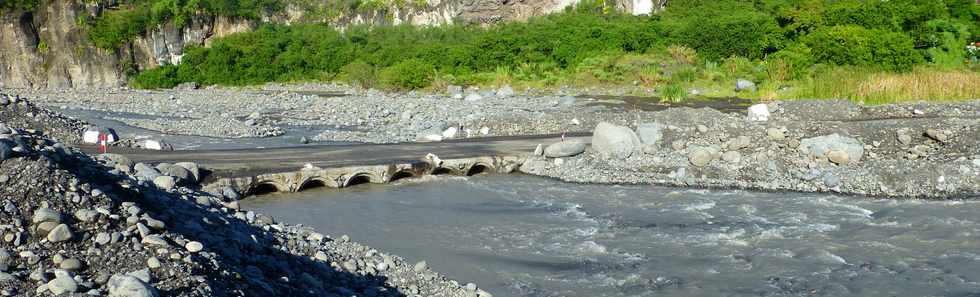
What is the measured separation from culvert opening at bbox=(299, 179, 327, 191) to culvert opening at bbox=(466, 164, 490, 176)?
3.47 metres

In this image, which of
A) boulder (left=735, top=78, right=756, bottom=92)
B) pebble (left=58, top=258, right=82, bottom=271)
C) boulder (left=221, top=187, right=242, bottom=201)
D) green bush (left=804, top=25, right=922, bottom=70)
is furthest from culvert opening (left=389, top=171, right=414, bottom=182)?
green bush (left=804, top=25, right=922, bottom=70)

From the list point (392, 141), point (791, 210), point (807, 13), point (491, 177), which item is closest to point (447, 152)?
point (491, 177)

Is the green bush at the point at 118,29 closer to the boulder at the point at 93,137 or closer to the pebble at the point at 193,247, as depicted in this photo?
the boulder at the point at 93,137

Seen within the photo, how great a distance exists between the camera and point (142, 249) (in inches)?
290

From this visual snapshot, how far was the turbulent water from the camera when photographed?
11.5 metres

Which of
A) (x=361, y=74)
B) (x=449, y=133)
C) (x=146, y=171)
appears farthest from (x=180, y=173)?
(x=361, y=74)

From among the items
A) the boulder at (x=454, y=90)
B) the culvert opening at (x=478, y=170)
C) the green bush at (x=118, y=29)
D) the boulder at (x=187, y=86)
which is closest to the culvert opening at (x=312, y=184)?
the culvert opening at (x=478, y=170)

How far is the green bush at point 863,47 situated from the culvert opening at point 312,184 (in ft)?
87.0

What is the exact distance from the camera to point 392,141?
24.3 meters

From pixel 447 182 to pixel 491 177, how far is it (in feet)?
4.12

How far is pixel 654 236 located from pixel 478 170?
716 centimetres

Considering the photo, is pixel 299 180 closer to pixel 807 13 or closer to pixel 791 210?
pixel 791 210

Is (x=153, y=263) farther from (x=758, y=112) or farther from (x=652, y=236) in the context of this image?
(x=758, y=112)

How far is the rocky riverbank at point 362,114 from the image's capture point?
26.0 meters
